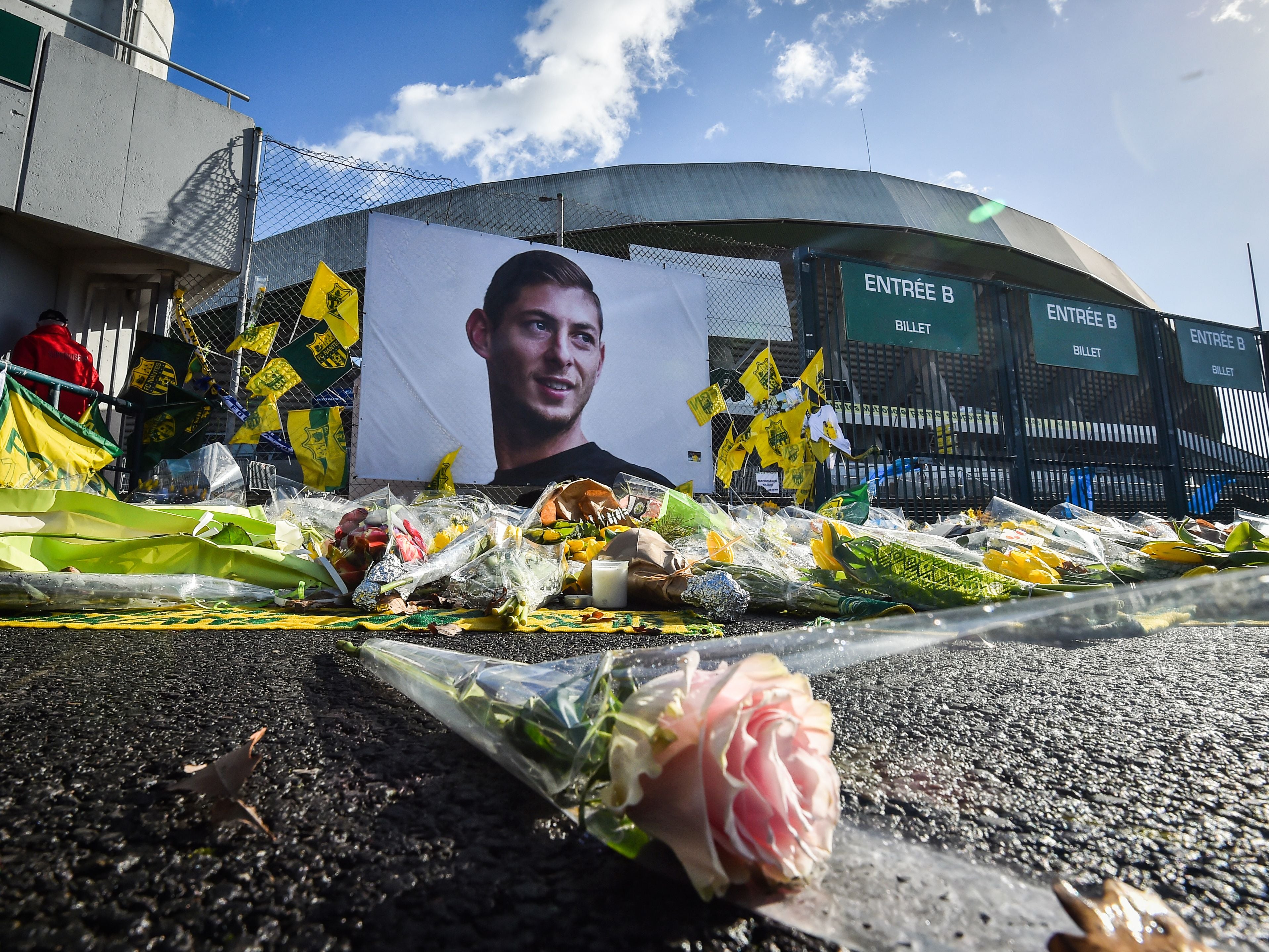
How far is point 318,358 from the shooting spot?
560 cm

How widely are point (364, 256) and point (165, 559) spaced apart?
9.99m

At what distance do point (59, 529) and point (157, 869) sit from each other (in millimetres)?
2162

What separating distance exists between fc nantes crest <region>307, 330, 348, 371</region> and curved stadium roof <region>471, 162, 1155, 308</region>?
30.3 ft

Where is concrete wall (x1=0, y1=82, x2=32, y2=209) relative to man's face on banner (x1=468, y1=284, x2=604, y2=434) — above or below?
above

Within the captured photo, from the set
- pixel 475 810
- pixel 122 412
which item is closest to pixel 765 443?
pixel 122 412

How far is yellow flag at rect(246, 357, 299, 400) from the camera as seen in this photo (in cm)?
525

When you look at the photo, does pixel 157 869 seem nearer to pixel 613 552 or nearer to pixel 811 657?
pixel 811 657

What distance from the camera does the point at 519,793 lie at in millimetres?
614

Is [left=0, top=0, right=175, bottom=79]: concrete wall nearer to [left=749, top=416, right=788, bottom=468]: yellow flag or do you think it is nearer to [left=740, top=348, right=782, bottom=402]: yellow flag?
[left=740, top=348, right=782, bottom=402]: yellow flag

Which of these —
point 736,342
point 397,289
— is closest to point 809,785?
point 397,289

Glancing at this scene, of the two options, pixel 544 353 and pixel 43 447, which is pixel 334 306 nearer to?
pixel 544 353

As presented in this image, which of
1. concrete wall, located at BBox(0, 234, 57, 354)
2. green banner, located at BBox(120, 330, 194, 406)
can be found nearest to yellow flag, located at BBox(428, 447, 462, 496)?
green banner, located at BBox(120, 330, 194, 406)

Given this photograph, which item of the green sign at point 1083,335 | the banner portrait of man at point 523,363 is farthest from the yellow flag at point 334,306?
the green sign at point 1083,335

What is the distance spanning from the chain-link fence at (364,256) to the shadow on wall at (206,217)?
0.62 feet
